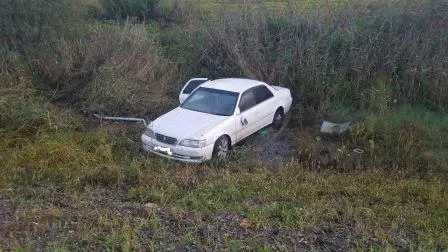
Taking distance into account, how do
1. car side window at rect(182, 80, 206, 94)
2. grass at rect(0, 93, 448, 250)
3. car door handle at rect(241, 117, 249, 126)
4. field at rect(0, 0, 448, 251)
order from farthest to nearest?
car side window at rect(182, 80, 206, 94) → car door handle at rect(241, 117, 249, 126) → field at rect(0, 0, 448, 251) → grass at rect(0, 93, 448, 250)

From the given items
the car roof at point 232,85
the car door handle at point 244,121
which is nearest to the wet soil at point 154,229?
the car door handle at point 244,121

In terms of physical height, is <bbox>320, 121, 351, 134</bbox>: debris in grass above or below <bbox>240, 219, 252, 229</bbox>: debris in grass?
below

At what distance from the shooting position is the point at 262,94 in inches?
502

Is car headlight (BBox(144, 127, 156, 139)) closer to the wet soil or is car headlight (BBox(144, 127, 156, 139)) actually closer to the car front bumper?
the car front bumper

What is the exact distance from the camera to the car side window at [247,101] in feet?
39.6

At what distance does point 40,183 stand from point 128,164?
1723 millimetres

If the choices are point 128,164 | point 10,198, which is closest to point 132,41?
point 128,164

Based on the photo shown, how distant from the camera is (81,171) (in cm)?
1026

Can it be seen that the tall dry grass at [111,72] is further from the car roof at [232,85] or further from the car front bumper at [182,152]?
the car front bumper at [182,152]

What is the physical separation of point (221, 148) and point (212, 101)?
1.30 m

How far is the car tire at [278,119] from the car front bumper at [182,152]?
8.49ft

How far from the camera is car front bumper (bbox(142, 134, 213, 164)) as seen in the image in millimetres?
10805

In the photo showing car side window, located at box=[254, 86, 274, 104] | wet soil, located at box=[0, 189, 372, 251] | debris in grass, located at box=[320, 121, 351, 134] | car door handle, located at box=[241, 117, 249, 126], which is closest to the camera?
wet soil, located at box=[0, 189, 372, 251]

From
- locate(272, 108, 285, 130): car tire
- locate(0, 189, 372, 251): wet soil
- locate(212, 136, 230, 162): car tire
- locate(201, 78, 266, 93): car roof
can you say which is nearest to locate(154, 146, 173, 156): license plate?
locate(212, 136, 230, 162): car tire
